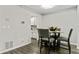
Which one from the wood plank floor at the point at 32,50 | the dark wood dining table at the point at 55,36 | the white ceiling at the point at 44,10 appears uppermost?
the white ceiling at the point at 44,10

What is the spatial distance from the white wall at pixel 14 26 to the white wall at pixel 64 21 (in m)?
0.20

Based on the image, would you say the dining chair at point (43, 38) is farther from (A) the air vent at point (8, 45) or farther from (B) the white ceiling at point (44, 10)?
(A) the air vent at point (8, 45)

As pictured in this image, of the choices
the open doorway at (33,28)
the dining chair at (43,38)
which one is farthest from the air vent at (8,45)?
the dining chair at (43,38)

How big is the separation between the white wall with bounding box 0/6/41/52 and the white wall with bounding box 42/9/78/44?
20cm

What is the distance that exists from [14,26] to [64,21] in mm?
1056

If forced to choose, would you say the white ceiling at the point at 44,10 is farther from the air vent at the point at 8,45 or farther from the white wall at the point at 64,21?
the air vent at the point at 8,45

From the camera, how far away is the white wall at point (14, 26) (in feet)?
6.07

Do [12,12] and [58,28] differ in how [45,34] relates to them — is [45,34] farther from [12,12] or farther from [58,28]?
[12,12]

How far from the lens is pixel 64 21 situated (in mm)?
1918

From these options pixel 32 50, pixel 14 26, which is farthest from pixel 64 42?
pixel 14 26

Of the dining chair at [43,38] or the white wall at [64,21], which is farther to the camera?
the dining chair at [43,38]

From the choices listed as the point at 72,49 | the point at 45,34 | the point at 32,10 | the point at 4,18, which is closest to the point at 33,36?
the point at 45,34

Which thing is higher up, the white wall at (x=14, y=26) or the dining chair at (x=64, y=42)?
the white wall at (x=14, y=26)

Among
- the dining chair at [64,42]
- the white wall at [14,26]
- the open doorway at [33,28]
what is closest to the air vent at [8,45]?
the white wall at [14,26]
